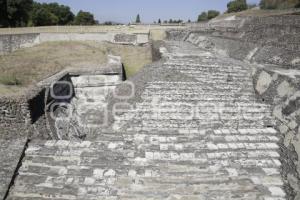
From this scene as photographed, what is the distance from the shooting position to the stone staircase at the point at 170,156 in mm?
3678

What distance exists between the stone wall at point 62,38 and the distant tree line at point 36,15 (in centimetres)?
1313

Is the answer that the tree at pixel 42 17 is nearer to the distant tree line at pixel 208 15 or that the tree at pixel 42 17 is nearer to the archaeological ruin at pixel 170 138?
the distant tree line at pixel 208 15

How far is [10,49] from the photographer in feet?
67.8

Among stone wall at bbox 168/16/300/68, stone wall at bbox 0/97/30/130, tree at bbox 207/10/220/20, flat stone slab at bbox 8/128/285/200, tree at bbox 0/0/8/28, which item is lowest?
flat stone slab at bbox 8/128/285/200

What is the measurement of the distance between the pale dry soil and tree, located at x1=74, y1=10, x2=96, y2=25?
95.2ft

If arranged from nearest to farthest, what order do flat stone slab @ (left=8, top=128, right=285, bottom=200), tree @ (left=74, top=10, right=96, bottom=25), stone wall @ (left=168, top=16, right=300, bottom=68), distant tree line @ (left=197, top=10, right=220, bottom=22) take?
flat stone slab @ (left=8, top=128, right=285, bottom=200) < stone wall @ (left=168, top=16, right=300, bottom=68) < tree @ (left=74, top=10, right=96, bottom=25) < distant tree line @ (left=197, top=10, right=220, bottom=22)

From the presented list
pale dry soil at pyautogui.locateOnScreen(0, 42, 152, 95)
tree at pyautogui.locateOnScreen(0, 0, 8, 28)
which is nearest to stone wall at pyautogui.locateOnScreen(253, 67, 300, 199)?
pale dry soil at pyautogui.locateOnScreen(0, 42, 152, 95)

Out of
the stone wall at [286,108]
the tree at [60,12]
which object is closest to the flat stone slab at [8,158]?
the stone wall at [286,108]

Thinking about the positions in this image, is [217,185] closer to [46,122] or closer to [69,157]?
[69,157]

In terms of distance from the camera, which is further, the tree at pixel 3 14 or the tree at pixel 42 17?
the tree at pixel 42 17

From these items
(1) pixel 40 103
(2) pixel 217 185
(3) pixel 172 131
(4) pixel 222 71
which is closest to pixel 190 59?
(4) pixel 222 71

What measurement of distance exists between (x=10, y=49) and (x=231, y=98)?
19.0 metres

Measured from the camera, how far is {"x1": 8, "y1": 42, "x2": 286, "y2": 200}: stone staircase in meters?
3.68

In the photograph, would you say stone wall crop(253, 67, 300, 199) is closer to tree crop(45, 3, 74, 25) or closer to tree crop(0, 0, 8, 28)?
tree crop(0, 0, 8, 28)
